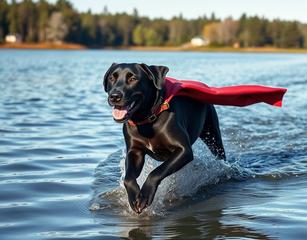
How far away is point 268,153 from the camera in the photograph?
30.7 feet

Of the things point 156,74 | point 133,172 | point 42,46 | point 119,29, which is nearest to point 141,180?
point 133,172

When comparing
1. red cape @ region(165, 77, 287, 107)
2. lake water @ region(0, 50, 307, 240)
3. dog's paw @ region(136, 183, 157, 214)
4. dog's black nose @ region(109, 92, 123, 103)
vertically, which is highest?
dog's black nose @ region(109, 92, 123, 103)

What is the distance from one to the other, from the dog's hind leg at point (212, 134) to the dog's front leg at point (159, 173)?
1786 mm

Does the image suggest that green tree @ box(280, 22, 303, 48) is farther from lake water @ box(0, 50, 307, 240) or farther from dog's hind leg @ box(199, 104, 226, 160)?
dog's hind leg @ box(199, 104, 226, 160)

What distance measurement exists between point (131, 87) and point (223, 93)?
7.01 ft

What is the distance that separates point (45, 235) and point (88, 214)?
29.7 inches

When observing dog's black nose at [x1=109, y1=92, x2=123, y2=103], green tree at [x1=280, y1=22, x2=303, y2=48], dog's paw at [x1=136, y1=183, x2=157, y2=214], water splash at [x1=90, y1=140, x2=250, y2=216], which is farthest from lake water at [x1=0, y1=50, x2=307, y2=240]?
green tree at [x1=280, y1=22, x2=303, y2=48]

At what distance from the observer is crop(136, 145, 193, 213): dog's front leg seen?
563cm

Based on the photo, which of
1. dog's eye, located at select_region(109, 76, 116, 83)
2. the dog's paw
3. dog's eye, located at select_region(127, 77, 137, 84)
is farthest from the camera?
dog's eye, located at select_region(109, 76, 116, 83)

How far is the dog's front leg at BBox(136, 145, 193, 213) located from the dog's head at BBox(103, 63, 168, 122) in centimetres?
57

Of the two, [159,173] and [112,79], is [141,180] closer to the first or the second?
[159,173]

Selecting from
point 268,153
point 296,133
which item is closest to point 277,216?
point 268,153

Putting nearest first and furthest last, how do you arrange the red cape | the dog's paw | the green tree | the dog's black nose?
the dog's black nose
the dog's paw
the red cape
the green tree

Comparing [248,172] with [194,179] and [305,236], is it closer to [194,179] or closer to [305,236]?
[194,179]
